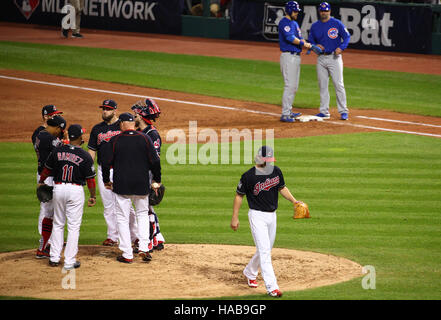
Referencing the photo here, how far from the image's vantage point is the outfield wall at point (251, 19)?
23.2m

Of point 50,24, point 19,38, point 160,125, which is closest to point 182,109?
point 160,125

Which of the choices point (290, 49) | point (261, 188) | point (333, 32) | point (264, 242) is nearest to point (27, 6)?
point (290, 49)

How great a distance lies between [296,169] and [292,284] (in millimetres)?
5040

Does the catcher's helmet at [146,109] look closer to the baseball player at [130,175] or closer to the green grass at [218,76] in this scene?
the baseball player at [130,175]

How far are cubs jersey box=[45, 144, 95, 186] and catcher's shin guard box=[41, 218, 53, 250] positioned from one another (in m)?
0.65

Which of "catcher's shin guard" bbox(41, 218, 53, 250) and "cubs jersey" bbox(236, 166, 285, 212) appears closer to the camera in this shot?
"cubs jersey" bbox(236, 166, 285, 212)

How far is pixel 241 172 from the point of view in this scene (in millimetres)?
12594

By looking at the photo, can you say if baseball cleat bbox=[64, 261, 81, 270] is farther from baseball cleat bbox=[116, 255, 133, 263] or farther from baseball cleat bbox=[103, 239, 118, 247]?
baseball cleat bbox=[103, 239, 118, 247]

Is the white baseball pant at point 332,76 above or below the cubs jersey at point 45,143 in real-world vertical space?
above

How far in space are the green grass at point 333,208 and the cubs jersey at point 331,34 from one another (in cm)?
244

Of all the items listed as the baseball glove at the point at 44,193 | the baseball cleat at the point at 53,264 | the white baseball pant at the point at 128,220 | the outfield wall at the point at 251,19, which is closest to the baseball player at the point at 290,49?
the white baseball pant at the point at 128,220

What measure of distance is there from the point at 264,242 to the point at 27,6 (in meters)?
25.1

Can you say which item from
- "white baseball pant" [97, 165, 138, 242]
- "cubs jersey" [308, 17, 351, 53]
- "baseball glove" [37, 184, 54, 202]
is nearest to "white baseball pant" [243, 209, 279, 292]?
"white baseball pant" [97, 165, 138, 242]

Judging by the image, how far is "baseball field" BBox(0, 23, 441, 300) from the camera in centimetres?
799
